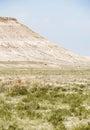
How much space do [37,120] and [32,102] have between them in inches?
203

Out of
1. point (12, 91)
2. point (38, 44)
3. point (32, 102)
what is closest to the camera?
point (32, 102)

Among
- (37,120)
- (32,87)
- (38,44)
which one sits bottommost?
(38,44)

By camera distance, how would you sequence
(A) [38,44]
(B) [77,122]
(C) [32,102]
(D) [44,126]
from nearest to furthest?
(D) [44,126] → (B) [77,122] → (C) [32,102] → (A) [38,44]

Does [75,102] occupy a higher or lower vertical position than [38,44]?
higher

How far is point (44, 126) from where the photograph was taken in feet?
49.3

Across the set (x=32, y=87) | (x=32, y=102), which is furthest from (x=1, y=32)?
(x=32, y=102)

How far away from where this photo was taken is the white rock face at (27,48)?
334 ft

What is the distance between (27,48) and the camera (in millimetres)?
108500

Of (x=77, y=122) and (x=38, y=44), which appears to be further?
(x=38, y=44)

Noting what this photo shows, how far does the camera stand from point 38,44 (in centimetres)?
11344

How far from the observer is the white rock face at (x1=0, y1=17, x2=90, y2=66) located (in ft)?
334

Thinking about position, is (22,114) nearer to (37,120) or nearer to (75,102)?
(37,120)

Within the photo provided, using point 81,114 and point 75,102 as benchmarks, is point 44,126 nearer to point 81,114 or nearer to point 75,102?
point 81,114

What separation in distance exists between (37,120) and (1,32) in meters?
101
